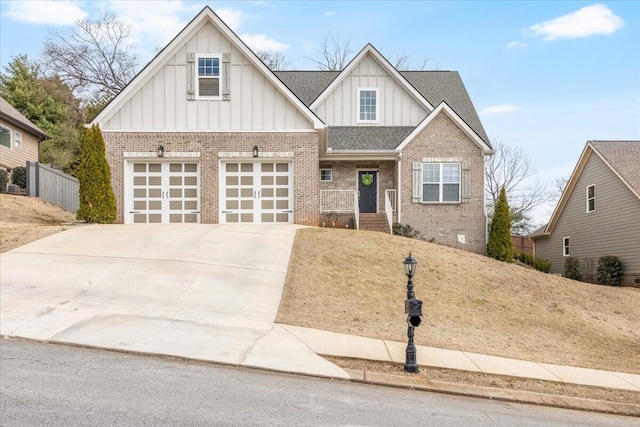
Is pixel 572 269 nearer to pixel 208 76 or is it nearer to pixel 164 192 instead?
pixel 208 76

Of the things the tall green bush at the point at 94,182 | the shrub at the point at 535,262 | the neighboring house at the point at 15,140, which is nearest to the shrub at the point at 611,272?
the shrub at the point at 535,262

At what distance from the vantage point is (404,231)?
20.4m

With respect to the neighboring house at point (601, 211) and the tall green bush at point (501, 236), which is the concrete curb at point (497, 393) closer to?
the tall green bush at point (501, 236)

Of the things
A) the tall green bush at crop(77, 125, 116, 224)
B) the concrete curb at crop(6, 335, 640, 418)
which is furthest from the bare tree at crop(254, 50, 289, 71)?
the concrete curb at crop(6, 335, 640, 418)

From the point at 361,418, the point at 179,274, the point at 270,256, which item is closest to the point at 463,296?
the point at 270,256

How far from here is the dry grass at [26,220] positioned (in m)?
14.8

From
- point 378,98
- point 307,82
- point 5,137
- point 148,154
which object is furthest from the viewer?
point 5,137

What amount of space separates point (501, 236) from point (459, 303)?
26.6ft

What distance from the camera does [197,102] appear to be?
63.2 ft

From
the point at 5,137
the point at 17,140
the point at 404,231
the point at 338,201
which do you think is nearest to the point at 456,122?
the point at 404,231

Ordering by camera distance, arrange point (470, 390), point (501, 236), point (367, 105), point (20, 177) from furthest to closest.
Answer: point (20, 177) < point (367, 105) < point (501, 236) < point (470, 390)

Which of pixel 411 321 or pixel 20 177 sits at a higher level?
pixel 20 177

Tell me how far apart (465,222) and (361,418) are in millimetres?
16052

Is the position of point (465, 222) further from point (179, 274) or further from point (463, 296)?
point (179, 274)
